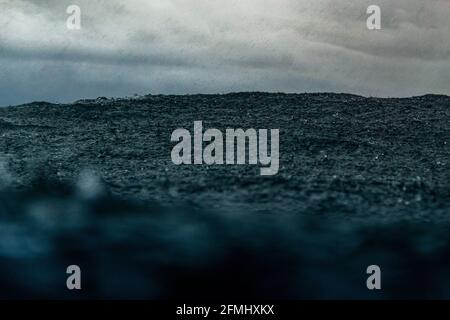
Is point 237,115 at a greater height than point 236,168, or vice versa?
point 237,115

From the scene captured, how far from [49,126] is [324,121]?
15.6ft

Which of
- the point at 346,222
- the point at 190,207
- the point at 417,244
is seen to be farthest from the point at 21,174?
the point at 417,244

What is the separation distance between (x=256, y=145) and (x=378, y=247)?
3.25m

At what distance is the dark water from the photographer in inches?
209

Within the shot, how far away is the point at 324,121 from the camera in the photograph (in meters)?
9.79

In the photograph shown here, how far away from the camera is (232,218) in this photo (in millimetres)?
5906

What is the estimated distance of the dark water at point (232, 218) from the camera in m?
5.31

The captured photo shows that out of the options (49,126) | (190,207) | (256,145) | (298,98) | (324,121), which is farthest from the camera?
(298,98)

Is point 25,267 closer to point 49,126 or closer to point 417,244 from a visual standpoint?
point 417,244
